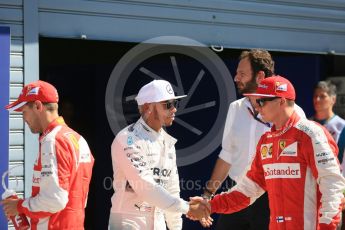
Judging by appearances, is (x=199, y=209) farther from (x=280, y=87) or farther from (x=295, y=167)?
(x=280, y=87)

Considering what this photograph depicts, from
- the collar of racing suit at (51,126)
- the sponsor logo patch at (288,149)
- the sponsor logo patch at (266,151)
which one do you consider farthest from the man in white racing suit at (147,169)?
the sponsor logo patch at (288,149)

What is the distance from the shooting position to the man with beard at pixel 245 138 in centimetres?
512

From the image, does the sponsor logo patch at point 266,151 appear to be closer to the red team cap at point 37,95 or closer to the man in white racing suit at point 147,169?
the man in white racing suit at point 147,169

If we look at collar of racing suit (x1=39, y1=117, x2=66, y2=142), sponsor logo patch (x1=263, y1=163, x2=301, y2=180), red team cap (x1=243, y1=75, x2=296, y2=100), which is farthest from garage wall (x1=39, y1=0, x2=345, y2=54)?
sponsor logo patch (x1=263, y1=163, x2=301, y2=180)

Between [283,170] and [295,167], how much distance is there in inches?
3.1

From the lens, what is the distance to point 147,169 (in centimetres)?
402

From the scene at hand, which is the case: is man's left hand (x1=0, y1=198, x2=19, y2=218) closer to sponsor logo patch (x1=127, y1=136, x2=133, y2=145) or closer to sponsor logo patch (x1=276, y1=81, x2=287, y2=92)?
sponsor logo patch (x1=127, y1=136, x2=133, y2=145)

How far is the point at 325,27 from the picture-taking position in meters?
7.13

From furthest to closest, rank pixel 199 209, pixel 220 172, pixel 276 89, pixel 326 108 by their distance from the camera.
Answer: pixel 326 108 < pixel 220 172 < pixel 199 209 < pixel 276 89

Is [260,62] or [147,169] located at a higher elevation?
[260,62]

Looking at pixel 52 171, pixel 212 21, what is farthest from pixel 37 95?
pixel 212 21

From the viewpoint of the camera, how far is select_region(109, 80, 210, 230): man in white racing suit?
397cm

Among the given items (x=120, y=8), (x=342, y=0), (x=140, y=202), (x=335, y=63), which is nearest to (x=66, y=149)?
(x=140, y=202)

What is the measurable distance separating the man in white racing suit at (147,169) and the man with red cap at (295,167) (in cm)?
59
